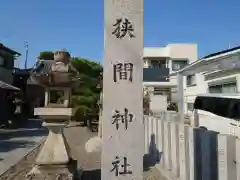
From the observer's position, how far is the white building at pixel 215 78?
8.30 meters

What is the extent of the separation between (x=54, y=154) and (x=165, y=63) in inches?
1153

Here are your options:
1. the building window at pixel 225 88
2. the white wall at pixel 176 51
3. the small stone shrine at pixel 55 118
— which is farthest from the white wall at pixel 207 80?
the white wall at pixel 176 51

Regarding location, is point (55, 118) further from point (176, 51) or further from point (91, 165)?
point (176, 51)

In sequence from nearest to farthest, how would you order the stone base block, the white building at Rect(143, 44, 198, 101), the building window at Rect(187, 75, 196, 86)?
1. the stone base block
2. the building window at Rect(187, 75, 196, 86)
3. the white building at Rect(143, 44, 198, 101)

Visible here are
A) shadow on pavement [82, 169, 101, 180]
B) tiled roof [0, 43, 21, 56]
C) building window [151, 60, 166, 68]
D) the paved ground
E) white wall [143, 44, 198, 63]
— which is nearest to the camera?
shadow on pavement [82, 169, 101, 180]

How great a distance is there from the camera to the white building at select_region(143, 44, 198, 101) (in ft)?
95.0

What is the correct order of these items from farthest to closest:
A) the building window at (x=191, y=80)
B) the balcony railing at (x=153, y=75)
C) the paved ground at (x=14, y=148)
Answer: the balcony railing at (x=153, y=75), the building window at (x=191, y=80), the paved ground at (x=14, y=148)

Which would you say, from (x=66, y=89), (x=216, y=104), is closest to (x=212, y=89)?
(x=66, y=89)

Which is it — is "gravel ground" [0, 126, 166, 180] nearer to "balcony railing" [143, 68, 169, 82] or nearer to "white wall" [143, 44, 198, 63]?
"balcony railing" [143, 68, 169, 82]

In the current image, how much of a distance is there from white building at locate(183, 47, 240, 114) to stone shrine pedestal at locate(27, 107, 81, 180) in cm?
458

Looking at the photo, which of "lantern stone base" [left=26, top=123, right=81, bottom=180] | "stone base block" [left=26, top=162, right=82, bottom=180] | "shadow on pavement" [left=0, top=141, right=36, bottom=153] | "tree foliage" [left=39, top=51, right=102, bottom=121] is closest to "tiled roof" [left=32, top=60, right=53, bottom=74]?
"lantern stone base" [left=26, top=123, right=81, bottom=180]

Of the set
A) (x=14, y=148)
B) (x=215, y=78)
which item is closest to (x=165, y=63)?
(x=215, y=78)

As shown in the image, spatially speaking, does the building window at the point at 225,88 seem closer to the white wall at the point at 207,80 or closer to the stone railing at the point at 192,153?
the white wall at the point at 207,80

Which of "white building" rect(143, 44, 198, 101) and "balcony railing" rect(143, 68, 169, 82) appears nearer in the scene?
"white building" rect(143, 44, 198, 101)
